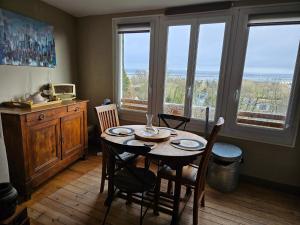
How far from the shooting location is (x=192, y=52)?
8.81 ft

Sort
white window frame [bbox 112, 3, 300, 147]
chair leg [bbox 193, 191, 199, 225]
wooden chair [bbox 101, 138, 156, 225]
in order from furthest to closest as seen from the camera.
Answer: white window frame [bbox 112, 3, 300, 147] < chair leg [bbox 193, 191, 199, 225] < wooden chair [bbox 101, 138, 156, 225]

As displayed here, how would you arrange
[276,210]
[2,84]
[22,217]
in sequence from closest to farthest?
[22,217], [276,210], [2,84]

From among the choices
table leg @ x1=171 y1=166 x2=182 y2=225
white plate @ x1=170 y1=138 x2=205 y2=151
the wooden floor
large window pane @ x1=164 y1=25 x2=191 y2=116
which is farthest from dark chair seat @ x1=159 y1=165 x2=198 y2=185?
large window pane @ x1=164 y1=25 x2=191 y2=116

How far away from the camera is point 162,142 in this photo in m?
1.87

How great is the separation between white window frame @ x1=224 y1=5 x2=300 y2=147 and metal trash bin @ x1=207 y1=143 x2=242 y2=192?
30 cm

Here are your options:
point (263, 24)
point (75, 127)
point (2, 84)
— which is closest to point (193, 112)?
point (263, 24)

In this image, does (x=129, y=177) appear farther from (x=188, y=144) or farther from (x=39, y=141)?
(x=39, y=141)

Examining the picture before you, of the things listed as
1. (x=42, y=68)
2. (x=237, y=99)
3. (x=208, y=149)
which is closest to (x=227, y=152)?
(x=237, y=99)

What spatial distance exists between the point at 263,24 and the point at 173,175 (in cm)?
208

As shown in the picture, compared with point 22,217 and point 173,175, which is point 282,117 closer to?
point 173,175

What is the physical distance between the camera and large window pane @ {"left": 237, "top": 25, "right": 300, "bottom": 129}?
225 cm

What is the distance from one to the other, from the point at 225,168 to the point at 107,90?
7.46 ft

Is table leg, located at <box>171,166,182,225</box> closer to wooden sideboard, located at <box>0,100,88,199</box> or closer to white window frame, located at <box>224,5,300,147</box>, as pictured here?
white window frame, located at <box>224,5,300,147</box>

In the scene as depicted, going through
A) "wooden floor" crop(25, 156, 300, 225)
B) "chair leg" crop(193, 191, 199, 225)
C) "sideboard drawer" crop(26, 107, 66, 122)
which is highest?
"sideboard drawer" crop(26, 107, 66, 122)
